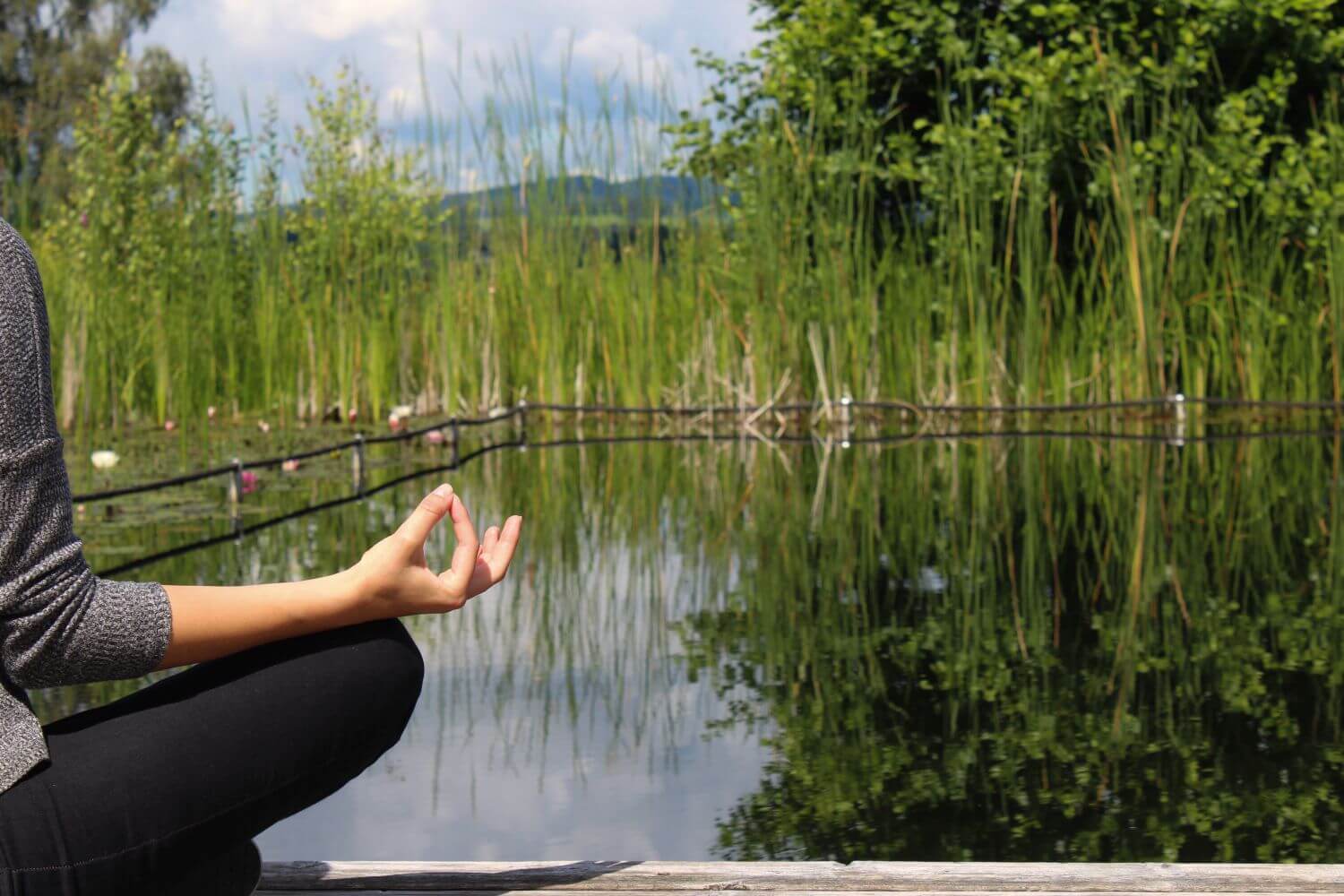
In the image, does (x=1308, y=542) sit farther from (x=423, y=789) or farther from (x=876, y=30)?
(x=876, y=30)

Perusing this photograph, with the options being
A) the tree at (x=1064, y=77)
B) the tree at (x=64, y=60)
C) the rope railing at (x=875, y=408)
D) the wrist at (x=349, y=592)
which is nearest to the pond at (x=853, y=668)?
the wrist at (x=349, y=592)

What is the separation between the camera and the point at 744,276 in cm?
793

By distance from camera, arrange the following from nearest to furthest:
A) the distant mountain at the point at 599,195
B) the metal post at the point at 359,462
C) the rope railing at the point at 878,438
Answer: the metal post at the point at 359,462 → the rope railing at the point at 878,438 → the distant mountain at the point at 599,195

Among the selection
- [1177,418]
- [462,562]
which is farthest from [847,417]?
[462,562]

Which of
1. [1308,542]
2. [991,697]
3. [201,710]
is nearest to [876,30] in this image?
[1308,542]

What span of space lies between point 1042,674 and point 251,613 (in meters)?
2.14

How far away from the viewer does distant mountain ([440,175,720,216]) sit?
8.48 m

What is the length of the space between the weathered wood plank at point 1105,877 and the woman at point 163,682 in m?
0.54

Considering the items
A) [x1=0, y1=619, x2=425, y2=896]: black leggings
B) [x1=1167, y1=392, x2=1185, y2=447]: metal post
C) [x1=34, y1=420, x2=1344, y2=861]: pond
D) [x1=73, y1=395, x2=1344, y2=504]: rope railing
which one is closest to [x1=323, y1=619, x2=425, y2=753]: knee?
[x1=0, y1=619, x2=425, y2=896]: black leggings

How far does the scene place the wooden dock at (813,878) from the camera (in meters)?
1.59

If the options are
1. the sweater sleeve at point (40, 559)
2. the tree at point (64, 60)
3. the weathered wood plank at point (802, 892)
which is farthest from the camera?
the tree at point (64, 60)

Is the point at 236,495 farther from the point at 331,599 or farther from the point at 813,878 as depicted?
the point at 331,599

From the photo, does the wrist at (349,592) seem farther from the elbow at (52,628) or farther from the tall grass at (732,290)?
the tall grass at (732,290)

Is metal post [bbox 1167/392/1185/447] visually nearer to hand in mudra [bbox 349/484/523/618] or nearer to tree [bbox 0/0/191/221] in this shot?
hand in mudra [bbox 349/484/523/618]
